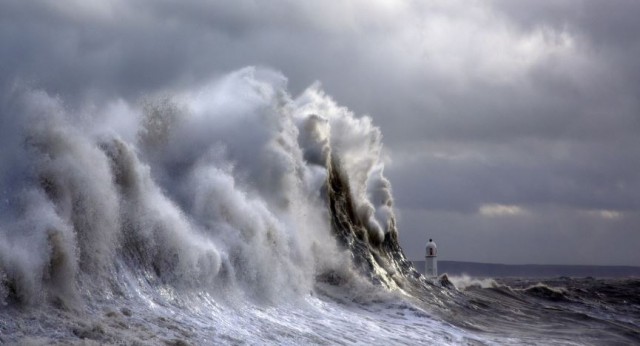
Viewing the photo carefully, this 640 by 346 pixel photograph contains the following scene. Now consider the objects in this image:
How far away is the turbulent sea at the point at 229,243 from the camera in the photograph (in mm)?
8617

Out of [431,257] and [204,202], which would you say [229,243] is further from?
[431,257]

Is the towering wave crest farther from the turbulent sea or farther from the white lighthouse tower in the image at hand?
the white lighthouse tower

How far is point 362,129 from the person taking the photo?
22.9 metres

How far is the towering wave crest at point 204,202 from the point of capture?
353 inches

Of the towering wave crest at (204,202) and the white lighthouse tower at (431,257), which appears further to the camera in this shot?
the white lighthouse tower at (431,257)

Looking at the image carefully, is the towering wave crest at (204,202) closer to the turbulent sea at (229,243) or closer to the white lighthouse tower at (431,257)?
the turbulent sea at (229,243)

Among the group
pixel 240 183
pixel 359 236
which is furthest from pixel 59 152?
pixel 359 236

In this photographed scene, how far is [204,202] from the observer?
13.2 m

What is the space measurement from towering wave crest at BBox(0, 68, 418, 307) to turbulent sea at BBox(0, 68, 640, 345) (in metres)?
0.03

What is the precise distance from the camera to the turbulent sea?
862cm

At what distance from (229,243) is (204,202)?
84 cm

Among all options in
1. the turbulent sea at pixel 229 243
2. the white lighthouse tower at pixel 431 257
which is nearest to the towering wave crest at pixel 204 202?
the turbulent sea at pixel 229 243

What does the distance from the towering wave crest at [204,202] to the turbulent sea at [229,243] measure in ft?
0.09

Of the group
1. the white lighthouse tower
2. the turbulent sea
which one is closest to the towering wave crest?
the turbulent sea
